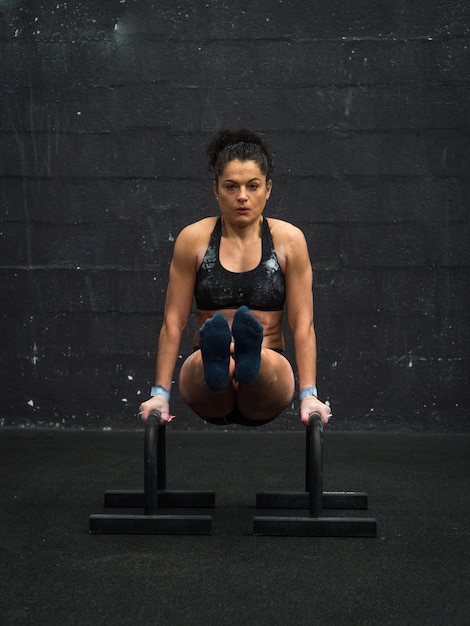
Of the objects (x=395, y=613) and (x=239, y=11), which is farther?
(x=239, y=11)

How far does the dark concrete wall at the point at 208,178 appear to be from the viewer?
446cm

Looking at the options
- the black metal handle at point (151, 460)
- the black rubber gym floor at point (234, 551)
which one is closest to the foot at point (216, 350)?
the black metal handle at point (151, 460)

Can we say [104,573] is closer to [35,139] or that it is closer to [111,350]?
[111,350]

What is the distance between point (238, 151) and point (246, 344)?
67 cm

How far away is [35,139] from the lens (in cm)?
453

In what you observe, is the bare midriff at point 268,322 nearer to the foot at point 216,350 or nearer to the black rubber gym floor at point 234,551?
the foot at point 216,350

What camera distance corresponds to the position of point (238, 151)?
280 cm

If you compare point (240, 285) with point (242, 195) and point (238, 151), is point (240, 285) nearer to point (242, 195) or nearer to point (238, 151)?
point (242, 195)

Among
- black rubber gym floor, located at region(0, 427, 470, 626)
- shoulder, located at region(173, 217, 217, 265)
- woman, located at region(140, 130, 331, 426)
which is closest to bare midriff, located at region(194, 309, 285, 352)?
woman, located at region(140, 130, 331, 426)

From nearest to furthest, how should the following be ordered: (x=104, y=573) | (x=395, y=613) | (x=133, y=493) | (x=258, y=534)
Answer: (x=395, y=613)
(x=104, y=573)
(x=258, y=534)
(x=133, y=493)

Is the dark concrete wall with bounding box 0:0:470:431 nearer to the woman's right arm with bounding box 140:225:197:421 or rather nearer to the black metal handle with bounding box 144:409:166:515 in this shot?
the woman's right arm with bounding box 140:225:197:421

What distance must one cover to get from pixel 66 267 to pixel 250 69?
4.27 ft

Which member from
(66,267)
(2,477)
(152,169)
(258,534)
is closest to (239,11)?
(152,169)

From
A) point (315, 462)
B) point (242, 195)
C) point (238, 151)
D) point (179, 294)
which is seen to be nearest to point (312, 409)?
point (315, 462)
